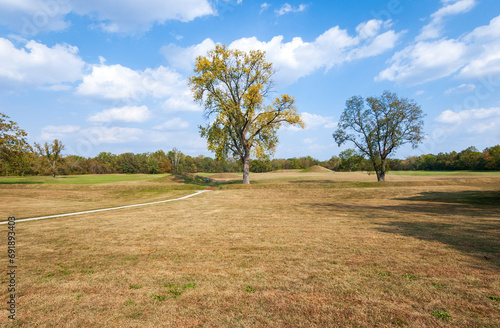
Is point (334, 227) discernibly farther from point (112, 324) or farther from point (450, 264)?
point (112, 324)

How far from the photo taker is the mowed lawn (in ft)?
13.0

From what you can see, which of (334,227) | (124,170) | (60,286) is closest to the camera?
(60,286)

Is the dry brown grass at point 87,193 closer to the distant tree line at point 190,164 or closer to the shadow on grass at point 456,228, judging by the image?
the shadow on grass at point 456,228

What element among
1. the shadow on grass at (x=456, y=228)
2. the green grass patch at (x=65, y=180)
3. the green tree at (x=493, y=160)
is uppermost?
the green tree at (x=493, y=160)

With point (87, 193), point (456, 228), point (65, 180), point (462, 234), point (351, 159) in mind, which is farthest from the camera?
point (65, 180)

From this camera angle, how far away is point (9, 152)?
102 ft

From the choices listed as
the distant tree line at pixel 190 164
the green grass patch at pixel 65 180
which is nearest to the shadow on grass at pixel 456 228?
the green grass patch at pixel 65 180

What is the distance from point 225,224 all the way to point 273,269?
5.87 metres

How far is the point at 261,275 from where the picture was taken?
5527 mm

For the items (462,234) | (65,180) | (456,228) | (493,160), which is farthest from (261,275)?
(493,160)

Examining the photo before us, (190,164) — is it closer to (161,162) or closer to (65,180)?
(161,162)

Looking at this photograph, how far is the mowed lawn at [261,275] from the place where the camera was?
3949mm

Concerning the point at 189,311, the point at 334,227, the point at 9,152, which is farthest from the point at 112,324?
the point at 9,152

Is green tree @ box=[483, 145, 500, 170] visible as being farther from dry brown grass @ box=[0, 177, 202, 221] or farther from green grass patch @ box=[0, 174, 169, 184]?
green grass patch @ box=[0, 174, 169, 184]
